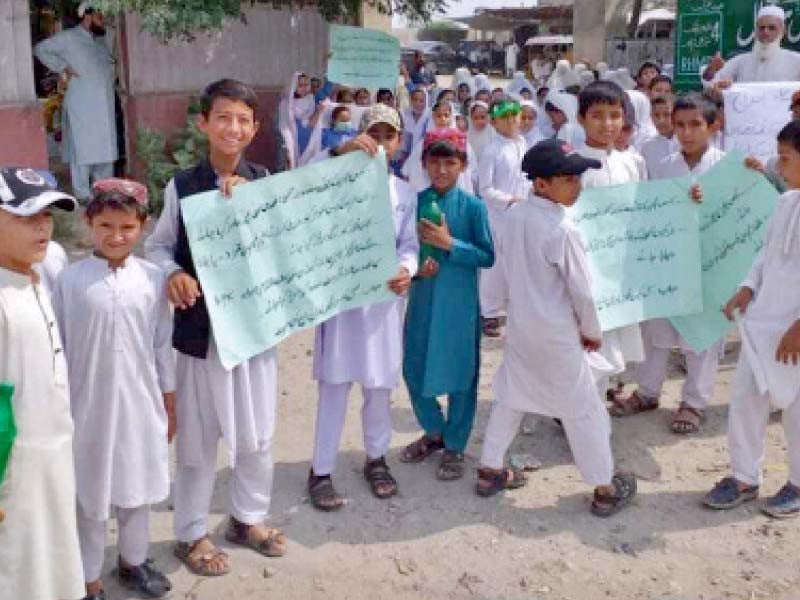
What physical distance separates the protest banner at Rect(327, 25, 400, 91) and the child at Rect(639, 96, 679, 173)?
371cm

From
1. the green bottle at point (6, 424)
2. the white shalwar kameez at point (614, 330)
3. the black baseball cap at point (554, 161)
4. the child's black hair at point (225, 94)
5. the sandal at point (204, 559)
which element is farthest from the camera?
the white shalwar kameez at point (614, 330)

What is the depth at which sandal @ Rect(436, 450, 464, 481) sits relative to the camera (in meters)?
4.16

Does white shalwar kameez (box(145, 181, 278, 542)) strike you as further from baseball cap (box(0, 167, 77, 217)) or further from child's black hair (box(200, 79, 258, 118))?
baseball cap (box(0, 167, 77, 217))

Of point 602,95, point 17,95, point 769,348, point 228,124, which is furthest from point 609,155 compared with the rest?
point 17,95

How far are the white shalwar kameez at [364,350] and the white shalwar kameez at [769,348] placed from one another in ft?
4.71

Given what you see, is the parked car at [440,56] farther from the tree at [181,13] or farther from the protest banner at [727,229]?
the protest banner at [727,229]

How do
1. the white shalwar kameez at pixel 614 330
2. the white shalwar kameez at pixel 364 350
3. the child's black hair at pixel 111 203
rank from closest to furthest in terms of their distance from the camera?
the child's black hair at pixel 111 203 < the white shalwar kameez at pixel 364 350 < the white shalwar kameez at pixel 614 330

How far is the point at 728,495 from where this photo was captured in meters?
3.89

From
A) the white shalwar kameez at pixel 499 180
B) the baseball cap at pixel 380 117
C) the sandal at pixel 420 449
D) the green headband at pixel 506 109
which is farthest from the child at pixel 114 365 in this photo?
the green headband at pixel 506 109

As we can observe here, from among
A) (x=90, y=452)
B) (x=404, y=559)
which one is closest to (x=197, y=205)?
(x=90, y=452)

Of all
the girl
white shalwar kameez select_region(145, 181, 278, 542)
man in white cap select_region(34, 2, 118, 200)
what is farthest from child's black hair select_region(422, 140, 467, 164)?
the girl

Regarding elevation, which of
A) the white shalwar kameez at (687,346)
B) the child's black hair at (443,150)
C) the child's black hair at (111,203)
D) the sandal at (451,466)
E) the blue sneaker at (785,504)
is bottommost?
the blue sneaker at (785,504)

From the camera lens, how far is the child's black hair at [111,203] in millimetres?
2814

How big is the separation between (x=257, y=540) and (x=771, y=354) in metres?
2.19
